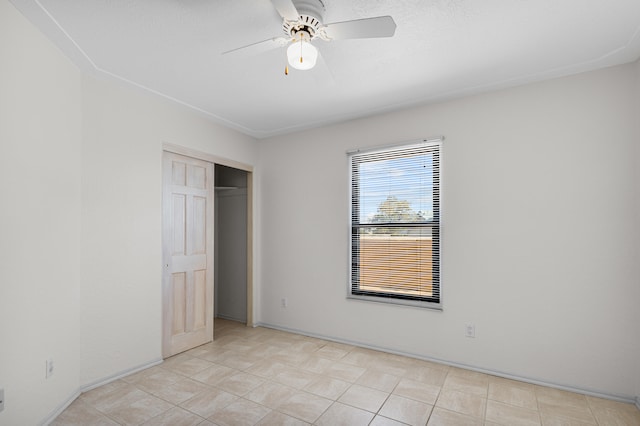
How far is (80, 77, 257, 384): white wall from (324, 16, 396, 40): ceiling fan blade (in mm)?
2195

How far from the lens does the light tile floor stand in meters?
2.37

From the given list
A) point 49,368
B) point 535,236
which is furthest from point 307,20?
point 49,368

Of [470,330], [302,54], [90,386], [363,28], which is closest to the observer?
[363,28]

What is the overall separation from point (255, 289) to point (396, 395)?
2.52m

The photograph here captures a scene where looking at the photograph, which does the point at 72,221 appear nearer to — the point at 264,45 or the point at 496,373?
the point at 264,45

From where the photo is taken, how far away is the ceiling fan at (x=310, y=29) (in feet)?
5.90

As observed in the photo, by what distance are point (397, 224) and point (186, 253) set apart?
7.79ft

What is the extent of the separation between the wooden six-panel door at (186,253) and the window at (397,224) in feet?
5.70

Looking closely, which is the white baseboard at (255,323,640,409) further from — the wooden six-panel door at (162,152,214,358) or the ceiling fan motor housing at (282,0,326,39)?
the ceiling fan motor housing at (282,0,326,39)

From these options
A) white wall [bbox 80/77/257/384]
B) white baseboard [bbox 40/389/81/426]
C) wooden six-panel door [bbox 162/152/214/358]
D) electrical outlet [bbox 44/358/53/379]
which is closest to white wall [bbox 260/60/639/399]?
wooden six-panel door [bbox 162/152/214/358]

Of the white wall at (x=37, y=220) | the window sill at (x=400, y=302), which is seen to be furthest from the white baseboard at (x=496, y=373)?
the white wall at (x=37, y=220)

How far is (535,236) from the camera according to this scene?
2.93 metres

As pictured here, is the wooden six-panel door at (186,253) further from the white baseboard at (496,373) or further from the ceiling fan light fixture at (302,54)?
the ceiling fan light fixture at (302,54)

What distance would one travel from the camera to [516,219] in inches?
119
